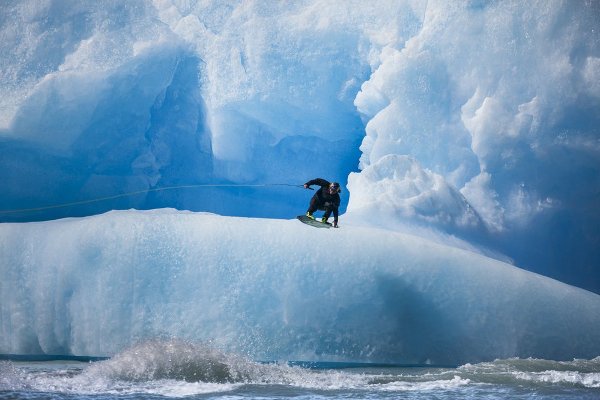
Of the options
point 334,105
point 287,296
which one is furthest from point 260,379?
point 334,105

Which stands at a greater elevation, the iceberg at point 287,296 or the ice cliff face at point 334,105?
the ice cliff face at point 334,105

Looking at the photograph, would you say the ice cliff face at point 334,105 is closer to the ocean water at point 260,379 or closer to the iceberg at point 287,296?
the iceberg at point 287,296

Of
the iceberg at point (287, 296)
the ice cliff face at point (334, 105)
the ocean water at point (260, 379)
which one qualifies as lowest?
the ocean water at point (260, 379)

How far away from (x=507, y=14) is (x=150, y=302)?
658 cm

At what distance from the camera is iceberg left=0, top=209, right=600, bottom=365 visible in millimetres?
9039

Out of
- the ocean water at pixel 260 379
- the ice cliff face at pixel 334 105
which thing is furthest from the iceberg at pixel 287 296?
the ice cliff face at pixel 334 105

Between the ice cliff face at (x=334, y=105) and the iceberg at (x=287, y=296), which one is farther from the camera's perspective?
the ice cliff face at (x=334, y=105)

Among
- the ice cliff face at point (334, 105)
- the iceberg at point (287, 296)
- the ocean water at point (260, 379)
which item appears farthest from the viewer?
the ice cliff face at point (334, 105)

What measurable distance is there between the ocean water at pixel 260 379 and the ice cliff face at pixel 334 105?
2663 millimetres

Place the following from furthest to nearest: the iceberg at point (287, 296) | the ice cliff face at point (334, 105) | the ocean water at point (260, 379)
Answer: the ice cliff face at point (334, 105) < the iceberg at point (287, 296) < the ocean water at point (260, 379)

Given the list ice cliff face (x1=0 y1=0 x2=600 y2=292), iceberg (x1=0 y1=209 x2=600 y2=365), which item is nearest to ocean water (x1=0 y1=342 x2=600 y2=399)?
iceberg (x1=0 y1=209 x2=600 y2=365)

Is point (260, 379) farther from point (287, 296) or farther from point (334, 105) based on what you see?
point (334, 105)

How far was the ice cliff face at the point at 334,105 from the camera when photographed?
35.4ft

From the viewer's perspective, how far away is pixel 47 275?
9336 millimetres
